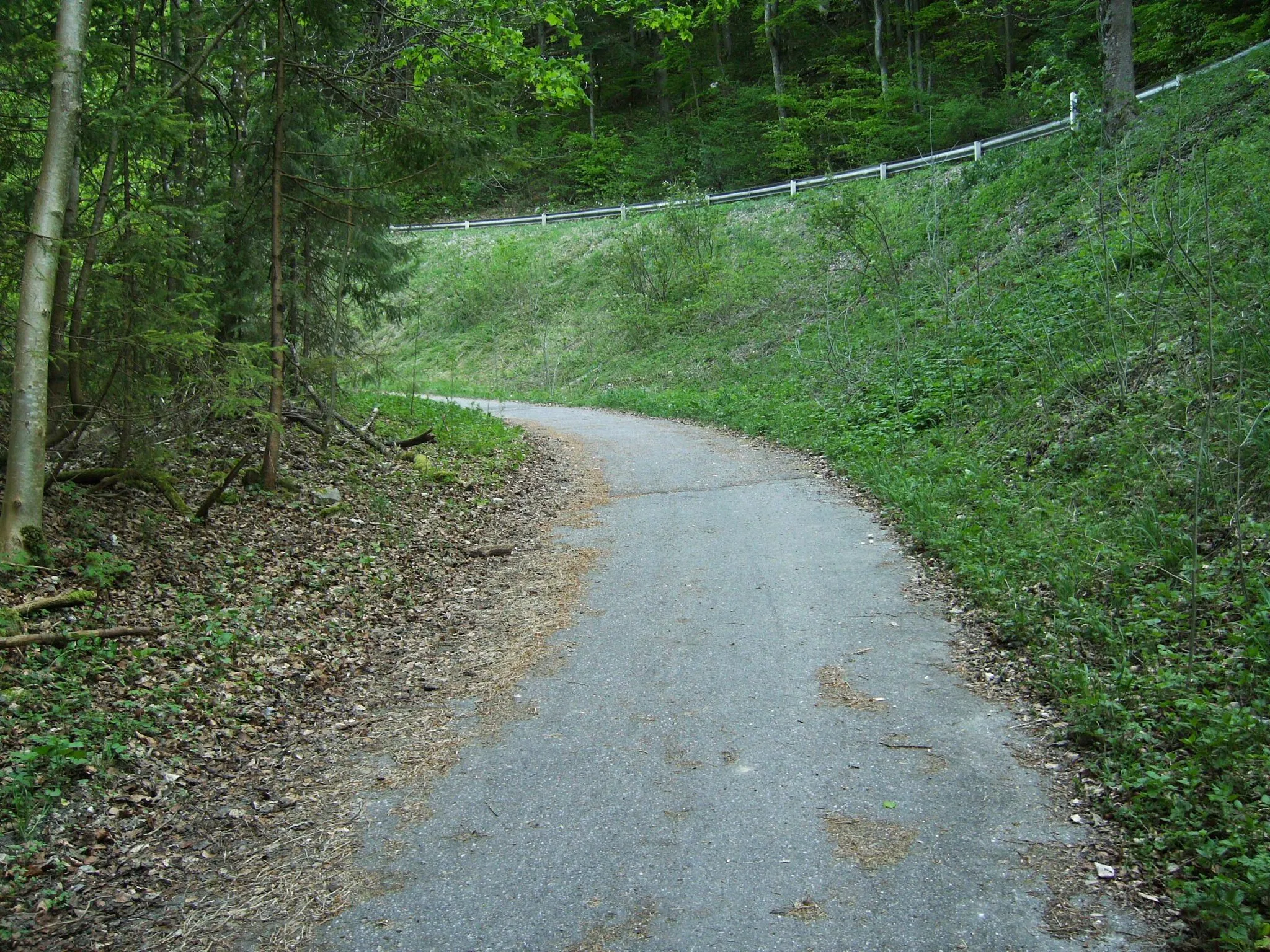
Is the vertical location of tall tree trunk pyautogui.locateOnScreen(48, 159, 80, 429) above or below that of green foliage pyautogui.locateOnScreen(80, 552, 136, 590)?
above

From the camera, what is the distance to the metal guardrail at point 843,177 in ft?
56.0

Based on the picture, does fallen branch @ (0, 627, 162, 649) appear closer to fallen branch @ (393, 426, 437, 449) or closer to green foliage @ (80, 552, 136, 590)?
green foliage @ (80, 552, 136, 590)

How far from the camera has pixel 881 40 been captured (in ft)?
99.5

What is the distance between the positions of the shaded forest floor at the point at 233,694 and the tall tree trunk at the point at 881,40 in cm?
2583

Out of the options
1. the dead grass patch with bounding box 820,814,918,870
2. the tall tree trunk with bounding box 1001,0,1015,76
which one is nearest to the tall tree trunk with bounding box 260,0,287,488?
the dead grass patch with bounding box 820,814,918,870

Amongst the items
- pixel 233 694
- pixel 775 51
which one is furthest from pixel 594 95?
pixel 233 694

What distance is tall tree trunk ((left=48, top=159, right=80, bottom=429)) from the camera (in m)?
6.54

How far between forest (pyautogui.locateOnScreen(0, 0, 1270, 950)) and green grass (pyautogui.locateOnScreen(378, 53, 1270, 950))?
4cm

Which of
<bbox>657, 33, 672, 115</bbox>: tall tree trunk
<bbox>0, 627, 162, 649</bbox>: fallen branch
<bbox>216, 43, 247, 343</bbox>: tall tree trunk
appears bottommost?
<bbox>0, 627, 162, 649</bbox>: fallen branch

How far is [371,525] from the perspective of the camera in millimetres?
9031

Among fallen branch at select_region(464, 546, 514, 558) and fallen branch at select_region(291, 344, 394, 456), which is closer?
fallen branch at select_region(464, 546, 514, 558)

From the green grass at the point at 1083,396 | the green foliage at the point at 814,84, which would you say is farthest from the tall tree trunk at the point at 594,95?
the green grass at the point at 1083,396

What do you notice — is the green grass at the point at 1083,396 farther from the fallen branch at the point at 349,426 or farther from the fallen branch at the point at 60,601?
the fallen branch at the point at 60,601

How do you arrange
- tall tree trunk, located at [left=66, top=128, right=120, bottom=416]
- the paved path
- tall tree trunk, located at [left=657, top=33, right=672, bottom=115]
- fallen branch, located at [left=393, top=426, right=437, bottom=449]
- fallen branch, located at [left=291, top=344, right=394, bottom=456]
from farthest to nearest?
tall tree trunk, located at [left=657, top=33, right=672, bottom=115]
fallen branch, located at [left=393, top=426, right=437, bottom=449]
fallen branch, located at [left=291, top=344, right=394, bottom=456]
tall tree trunk, located at [left=66, top=128, right=120, bottom=416]
the paved path
